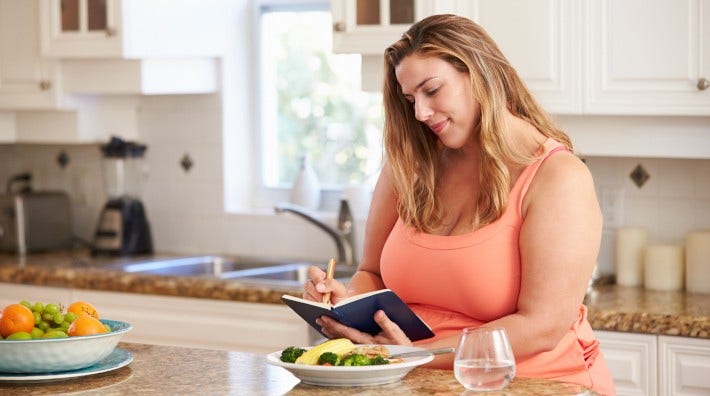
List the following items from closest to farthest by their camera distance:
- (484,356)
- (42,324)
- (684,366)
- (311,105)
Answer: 1. (484,356)
2. (42,324)
3. (684,366)
4. (311,105)

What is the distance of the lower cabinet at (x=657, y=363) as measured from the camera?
10.0 feet

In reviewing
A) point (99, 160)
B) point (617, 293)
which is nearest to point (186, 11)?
point (99, 160)

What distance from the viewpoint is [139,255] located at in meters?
4.48

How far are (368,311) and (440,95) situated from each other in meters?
0.44

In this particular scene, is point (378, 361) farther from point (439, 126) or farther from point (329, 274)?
point (439, 126)

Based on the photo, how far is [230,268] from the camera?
14.2ft

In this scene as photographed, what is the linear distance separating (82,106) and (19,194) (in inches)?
18.4

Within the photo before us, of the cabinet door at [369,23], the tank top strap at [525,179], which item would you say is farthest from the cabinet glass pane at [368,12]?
the tank top strap at [525,179]

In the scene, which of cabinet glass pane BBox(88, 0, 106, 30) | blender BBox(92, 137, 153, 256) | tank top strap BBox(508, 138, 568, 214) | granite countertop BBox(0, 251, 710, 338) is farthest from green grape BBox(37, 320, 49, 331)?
blender BBox(92, 137, 153, 256)

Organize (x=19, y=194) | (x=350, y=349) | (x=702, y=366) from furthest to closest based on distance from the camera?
(x=19, y=194), (x=702, y=366), (x=350, y=349)

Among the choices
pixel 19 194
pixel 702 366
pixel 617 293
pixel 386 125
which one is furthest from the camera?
pixel 19 194

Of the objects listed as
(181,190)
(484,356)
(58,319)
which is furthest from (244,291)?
(484,356)

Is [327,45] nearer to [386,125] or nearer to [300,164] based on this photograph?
[300,164]

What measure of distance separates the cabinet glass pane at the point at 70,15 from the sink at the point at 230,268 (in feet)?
2.80
